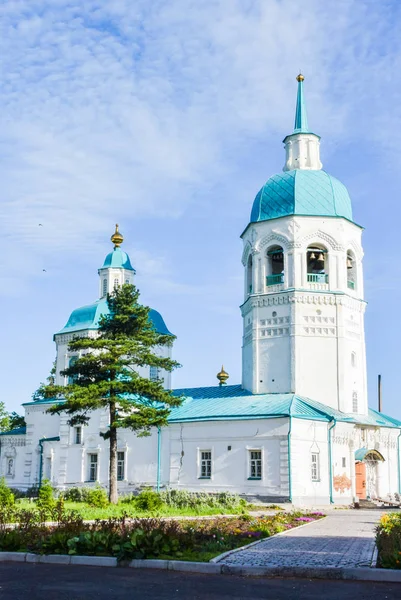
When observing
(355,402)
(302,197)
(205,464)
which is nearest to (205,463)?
(205,464)

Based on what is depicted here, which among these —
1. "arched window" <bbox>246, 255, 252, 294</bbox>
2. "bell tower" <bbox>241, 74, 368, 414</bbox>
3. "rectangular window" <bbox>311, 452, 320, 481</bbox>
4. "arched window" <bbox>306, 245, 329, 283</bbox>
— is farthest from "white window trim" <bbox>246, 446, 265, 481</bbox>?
"arched window" <bbox>246, 255, 252, 294</bbox>

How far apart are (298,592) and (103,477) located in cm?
2667

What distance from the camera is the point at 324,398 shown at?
31969 millimetres

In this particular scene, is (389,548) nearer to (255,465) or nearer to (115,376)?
(115,376)

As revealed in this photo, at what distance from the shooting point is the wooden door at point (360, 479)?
3102 cm

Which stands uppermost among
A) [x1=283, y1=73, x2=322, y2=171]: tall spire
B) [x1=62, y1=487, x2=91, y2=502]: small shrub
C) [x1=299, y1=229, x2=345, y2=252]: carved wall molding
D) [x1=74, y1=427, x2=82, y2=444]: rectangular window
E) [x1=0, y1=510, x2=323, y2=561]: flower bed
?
[x1=283, y1=73, x2=322, y2=171]: tall spire

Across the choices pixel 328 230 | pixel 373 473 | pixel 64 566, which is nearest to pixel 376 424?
pixel 373 473

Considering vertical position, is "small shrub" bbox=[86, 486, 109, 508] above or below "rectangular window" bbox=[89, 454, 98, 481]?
below

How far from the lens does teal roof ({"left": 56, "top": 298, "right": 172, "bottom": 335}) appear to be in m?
38.8

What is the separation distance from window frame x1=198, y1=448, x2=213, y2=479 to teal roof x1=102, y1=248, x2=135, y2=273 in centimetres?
1338

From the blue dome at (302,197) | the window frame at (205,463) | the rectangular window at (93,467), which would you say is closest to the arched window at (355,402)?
the window frame at (205,463)

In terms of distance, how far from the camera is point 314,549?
1285 cm

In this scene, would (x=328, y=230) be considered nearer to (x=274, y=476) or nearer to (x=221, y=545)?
(x=274, y=476)

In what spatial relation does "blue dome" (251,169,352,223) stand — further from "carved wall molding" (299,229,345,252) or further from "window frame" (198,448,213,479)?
"window frame" (198,448,213,479)
